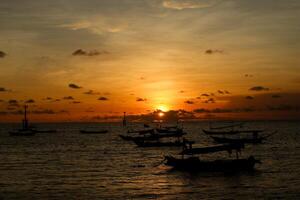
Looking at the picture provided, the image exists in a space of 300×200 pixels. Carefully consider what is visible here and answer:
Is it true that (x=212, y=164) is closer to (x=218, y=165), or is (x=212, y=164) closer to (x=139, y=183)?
(x=218, y=165)

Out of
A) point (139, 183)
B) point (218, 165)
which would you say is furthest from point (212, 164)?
point (139, 183)

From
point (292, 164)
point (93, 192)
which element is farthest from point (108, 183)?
point (292, 164)

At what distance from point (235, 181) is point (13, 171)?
29.1 m

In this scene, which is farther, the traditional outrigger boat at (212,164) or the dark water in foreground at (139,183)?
the traditional outrigger boat at (212,164)

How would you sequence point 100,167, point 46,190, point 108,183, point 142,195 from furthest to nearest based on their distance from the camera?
1. point 100,167
2. point 108,183
3. point 46,190
4. point 142,195

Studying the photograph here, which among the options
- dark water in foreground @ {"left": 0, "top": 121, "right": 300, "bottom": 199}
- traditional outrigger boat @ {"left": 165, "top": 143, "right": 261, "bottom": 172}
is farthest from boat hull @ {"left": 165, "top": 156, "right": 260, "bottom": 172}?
dark water in foreground @ {"left": 0, "top": 121, "right": 300, "bottom": 199}

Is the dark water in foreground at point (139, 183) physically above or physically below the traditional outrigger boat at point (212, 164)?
below

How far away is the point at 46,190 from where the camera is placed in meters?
42.0

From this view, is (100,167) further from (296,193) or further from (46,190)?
(296,193)

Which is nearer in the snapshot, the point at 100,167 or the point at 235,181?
the point at 235,181

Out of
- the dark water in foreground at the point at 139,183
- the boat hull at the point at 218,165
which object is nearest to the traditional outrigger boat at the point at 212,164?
the boat hull at the point at 218,165

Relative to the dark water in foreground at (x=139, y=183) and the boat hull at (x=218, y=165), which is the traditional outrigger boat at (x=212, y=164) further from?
the dark water in foreground at (x=139, y=183)

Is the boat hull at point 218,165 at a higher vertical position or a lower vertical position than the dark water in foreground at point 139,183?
higher

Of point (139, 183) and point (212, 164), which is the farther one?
point (212, 164)
